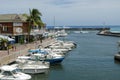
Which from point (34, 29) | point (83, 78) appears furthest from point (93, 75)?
point (34, 29)

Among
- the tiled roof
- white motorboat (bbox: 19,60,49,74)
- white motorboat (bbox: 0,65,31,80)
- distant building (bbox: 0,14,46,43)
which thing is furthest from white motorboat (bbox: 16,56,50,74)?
the tiled roof

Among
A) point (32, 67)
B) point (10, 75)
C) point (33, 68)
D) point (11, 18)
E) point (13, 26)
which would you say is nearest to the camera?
point (10, 75)

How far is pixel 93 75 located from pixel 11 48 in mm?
23546

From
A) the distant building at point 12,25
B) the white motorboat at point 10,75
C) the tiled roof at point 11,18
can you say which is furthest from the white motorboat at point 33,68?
the tiled roof at point 11,18

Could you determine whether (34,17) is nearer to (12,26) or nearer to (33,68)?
(12,26)

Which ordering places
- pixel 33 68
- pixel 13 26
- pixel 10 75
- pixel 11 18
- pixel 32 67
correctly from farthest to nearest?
pixel 11 18 → pixel 13 26 → pixel 32 67 → pixel 33 68 → pixel 10 75

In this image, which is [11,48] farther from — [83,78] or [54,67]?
[83,78]

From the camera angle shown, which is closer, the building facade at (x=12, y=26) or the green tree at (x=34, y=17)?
the building facade at (x=12, y=26)

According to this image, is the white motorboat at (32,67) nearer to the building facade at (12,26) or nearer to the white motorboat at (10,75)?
the white motorboat at (10,75)

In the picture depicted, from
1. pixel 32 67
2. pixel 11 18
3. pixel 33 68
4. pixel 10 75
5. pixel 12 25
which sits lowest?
pixel 33 68

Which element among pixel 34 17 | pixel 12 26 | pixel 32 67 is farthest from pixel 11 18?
pixel 32 67

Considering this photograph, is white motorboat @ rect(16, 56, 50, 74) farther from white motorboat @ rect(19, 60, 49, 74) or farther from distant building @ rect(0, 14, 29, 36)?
A: distant building @ rect(0, 14, 29, 36)

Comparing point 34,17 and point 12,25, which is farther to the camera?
point 34,17

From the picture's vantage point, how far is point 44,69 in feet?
169
